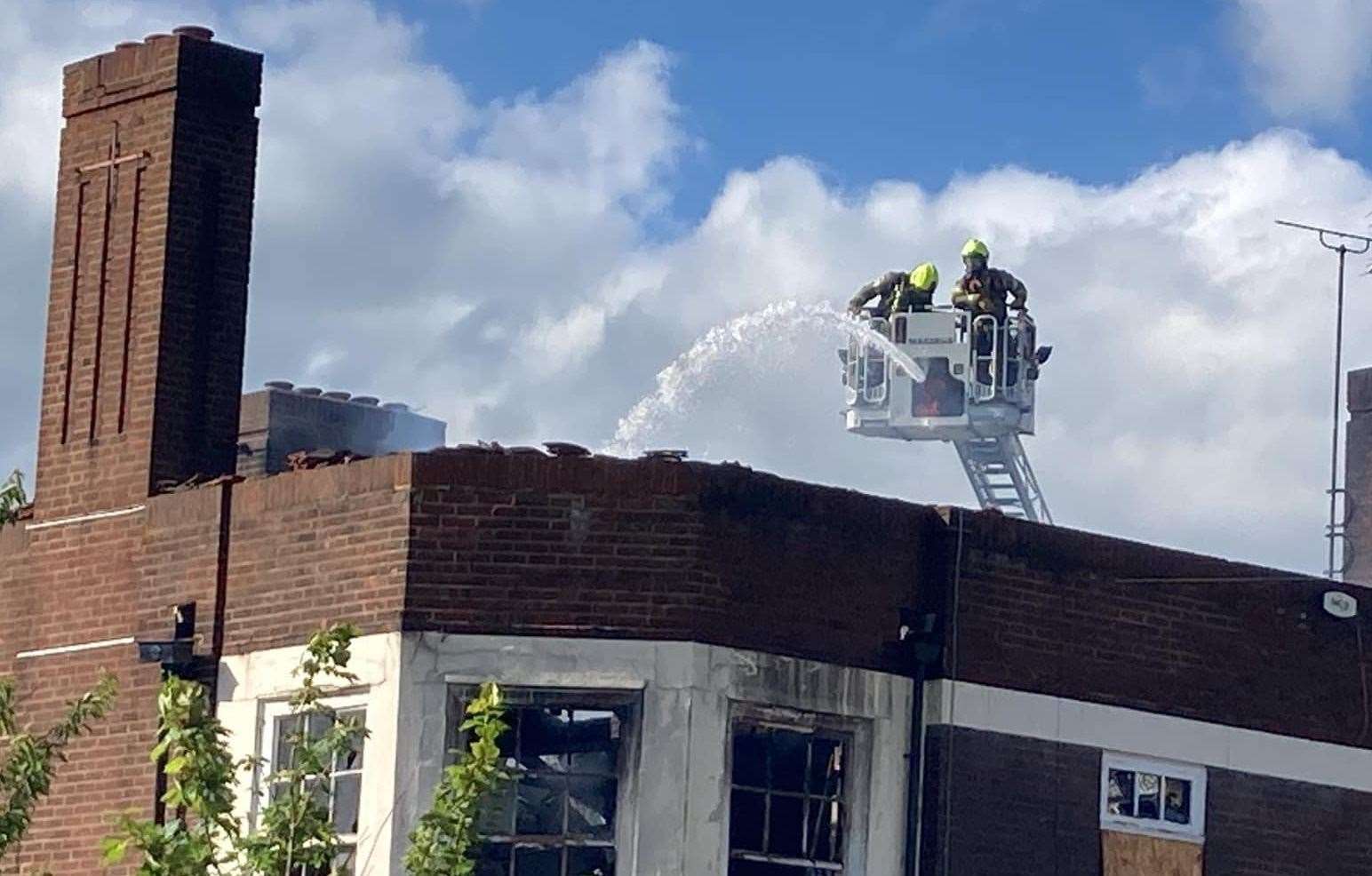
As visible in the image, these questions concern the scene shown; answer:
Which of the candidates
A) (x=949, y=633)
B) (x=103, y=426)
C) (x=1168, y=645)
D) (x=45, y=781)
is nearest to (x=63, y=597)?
(x=103, y=426)

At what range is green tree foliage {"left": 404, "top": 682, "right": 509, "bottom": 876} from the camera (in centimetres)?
1427

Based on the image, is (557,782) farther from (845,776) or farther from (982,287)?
(982,287)

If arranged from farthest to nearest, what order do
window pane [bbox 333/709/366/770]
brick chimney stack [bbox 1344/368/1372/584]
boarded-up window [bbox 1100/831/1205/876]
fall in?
brick chimney stack [bbox 1344/368/1372/584]
boarded-up window [bbox 1100/831/1205/876]
window pane [bbox 333/709/366/770]

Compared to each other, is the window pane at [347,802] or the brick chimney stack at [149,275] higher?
the brick chimney stack at [149,275]

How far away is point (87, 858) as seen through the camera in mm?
19781

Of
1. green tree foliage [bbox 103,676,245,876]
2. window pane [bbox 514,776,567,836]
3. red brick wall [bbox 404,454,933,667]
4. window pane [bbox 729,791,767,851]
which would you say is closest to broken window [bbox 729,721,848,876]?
window pane [bbox 729,791,767,851]

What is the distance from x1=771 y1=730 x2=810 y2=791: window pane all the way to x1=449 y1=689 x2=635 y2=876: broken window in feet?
3.23

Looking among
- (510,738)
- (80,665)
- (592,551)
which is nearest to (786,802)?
(510,738)

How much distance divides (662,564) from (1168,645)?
386 cm

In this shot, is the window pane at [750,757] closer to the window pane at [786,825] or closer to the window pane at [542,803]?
the window pane at [786,825]

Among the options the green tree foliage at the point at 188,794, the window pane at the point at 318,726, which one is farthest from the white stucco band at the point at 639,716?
the green tree foliage at the point at 188,794

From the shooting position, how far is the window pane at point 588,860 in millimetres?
17672

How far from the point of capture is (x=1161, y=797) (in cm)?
1998

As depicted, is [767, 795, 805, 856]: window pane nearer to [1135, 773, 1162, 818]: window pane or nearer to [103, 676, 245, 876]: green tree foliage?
[1135, 773, 1162, 818]: window pane
